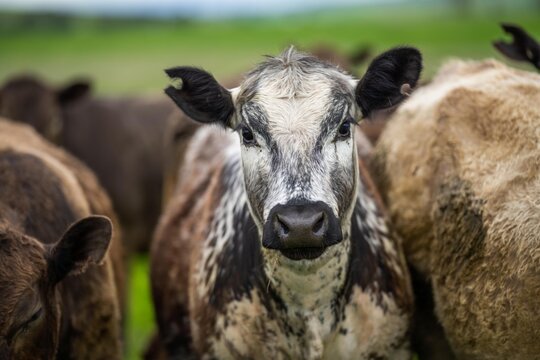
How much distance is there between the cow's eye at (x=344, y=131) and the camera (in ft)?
17.2

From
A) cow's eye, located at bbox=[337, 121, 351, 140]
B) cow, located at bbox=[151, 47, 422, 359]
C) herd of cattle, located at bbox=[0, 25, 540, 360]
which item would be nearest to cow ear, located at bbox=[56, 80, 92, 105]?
herd of cattle, located at bbox=[0, 25, 540, 360]

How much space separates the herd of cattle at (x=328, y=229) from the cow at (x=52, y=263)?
1 cm

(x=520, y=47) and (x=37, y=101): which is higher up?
(x=520, y=47)

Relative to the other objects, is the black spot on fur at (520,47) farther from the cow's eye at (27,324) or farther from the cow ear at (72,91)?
the cow ear at (72,91)

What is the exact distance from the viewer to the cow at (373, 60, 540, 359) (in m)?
5.20

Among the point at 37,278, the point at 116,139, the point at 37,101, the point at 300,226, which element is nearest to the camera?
the point at 300,226

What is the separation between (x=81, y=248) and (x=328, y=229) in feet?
5.55

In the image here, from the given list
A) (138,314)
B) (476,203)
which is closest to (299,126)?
(476,203)

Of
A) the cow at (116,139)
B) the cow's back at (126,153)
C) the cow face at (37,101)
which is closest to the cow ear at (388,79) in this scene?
the cow face at (37,101)

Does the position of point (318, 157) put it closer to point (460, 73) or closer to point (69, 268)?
point (69, 268)

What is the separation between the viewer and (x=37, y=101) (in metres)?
12.9

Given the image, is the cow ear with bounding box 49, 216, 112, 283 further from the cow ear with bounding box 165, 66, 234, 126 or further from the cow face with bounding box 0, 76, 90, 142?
the cow face with bounding box 0, 76, 90, 142

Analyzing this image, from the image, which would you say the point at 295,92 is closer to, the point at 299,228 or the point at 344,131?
the point at 344,131

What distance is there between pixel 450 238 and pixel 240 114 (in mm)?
1505
